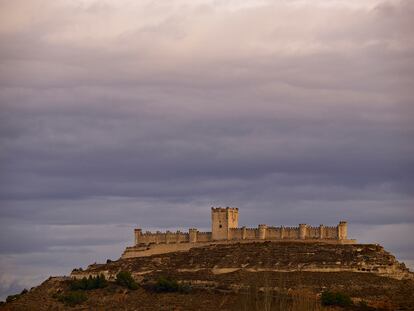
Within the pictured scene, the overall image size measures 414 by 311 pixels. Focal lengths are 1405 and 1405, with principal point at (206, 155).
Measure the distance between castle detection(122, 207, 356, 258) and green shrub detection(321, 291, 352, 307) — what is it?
24.1 metres

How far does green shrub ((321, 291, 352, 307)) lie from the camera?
146 meters

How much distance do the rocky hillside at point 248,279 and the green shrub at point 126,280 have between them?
716mm

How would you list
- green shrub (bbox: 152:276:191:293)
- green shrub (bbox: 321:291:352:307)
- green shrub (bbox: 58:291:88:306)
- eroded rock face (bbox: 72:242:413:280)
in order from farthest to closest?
green shrub (bbox: 58:291:88:306)
eroded rock face (bbox: 72:242:413:280)
green shrub (bbox: 152:276:191:293)
green shrub (bbox: 321:291:352:307)

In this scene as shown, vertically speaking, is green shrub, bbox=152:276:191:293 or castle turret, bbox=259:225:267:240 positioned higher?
castle turret, bbox=259:225:267:240

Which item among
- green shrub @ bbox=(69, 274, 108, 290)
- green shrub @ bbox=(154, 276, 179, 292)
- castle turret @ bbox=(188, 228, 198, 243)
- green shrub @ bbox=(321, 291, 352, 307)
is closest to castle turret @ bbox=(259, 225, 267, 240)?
castle turret @ bbox=(188, 228, 198, 243)

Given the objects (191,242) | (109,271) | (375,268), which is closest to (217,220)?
(191,242)

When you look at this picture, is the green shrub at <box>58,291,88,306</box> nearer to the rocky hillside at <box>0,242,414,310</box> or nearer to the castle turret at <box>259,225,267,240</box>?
the rocky hillside at <box>0,242,414,310</box>

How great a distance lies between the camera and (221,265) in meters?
164

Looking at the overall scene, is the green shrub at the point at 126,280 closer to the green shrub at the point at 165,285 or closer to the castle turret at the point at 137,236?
the green shrub at the point at 165,285

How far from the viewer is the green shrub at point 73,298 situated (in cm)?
16000

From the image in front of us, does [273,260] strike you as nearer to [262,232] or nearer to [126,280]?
[262,232]

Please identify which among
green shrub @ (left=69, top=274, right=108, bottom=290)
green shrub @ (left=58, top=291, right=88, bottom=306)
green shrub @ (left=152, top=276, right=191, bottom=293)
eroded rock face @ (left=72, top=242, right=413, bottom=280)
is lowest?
green shrub @ (left=58, top=291, right=88, bottom=306)

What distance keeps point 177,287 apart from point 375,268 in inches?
880

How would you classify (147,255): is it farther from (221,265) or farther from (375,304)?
A: (375,304)
